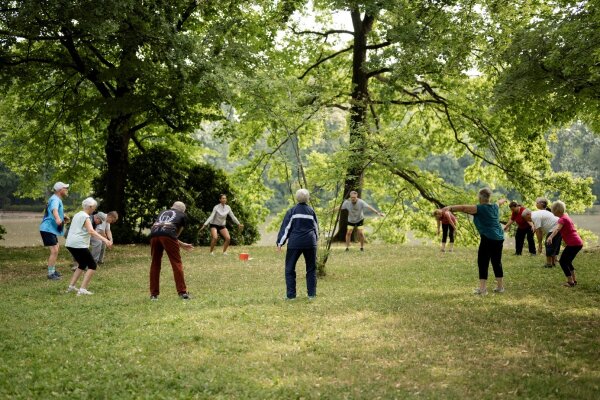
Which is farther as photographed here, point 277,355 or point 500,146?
point 500,146

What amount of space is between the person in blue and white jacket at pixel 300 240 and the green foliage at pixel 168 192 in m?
13.4

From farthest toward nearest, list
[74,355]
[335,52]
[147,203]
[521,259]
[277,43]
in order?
[335,52] → [277,43] → [147,203] → [521,259] → [74,355]

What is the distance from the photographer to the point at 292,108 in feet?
51.7

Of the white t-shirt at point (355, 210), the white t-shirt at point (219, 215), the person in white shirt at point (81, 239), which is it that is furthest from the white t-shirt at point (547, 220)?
the person in white shirt at point (81, 239)

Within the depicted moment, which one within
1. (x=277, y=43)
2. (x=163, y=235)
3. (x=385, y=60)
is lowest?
(x=163, y=235)

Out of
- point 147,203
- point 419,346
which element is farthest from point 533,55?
point 147,203

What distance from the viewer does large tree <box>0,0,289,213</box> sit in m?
16.7

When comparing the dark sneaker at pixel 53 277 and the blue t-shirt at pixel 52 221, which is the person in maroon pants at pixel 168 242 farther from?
the dark sneaker at pixel 53 277

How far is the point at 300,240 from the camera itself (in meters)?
11.6

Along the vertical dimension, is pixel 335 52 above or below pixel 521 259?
above

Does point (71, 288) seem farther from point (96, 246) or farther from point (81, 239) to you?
point (96, 246)

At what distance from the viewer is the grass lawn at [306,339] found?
6.59 metres

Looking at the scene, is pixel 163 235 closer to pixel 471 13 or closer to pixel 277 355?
pixel 277 355

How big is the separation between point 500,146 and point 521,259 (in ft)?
31.3
